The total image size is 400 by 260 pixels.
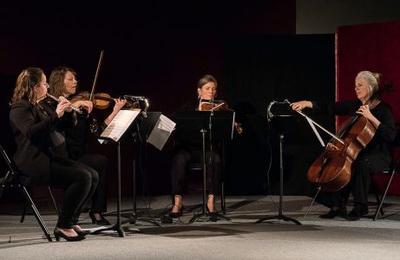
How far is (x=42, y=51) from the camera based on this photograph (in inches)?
254

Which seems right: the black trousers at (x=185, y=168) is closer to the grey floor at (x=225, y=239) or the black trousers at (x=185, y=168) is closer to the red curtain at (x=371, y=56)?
the grey floor at (x=225, y=239)

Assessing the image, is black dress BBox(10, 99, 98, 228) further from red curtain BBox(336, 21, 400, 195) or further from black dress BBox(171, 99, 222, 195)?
red curtain BBox(336, 21, 400, 195)

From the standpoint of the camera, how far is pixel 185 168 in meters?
5.87

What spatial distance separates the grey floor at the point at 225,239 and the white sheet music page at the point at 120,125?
2.23 ft

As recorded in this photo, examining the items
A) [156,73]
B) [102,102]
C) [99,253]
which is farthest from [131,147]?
[99,253]

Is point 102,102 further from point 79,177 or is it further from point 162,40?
point 162,40

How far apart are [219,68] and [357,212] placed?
2425 mm

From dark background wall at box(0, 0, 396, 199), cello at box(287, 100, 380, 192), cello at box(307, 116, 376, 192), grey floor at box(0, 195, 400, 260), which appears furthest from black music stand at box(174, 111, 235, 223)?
dark background wall at box(0, 0, 396, 199)

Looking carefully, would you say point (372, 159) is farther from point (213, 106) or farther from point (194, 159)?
point (194, 159)

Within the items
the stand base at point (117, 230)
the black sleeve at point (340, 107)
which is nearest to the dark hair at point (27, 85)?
the stand base at point (117, 230)

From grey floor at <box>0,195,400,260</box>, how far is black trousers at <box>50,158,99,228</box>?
0.63 feet

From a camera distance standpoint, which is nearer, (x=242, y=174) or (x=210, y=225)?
(x=210, y=225)

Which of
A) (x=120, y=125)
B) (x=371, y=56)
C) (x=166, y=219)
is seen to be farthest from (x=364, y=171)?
(x=120, y=125)

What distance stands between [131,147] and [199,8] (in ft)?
5.18
